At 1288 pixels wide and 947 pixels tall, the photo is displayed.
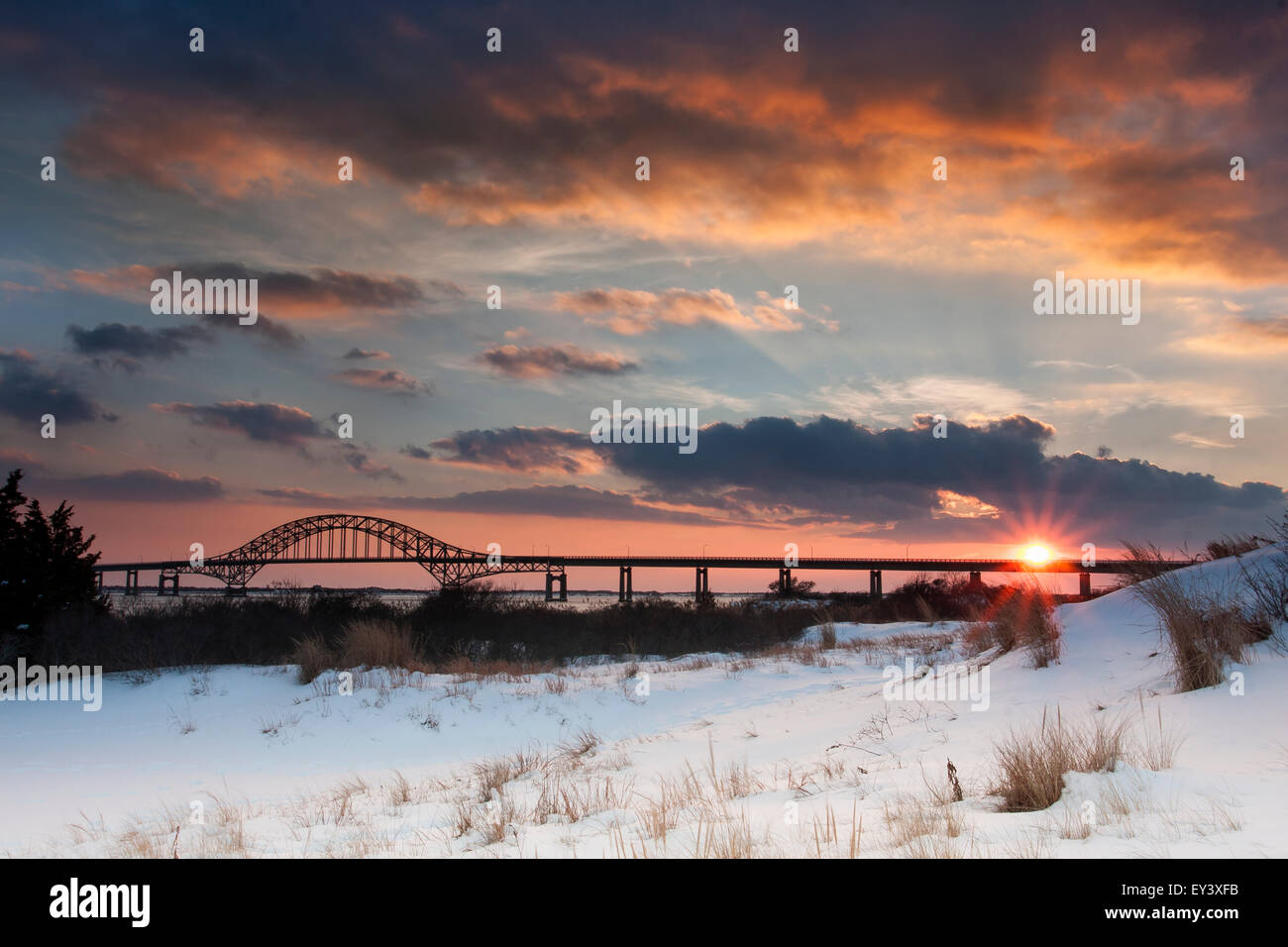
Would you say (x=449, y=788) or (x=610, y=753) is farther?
(x=610, y=753)

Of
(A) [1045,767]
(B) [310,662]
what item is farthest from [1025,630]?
(B) [310,662]

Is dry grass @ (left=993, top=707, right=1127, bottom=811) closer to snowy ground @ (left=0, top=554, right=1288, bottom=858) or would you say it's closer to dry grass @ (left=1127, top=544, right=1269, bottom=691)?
snowy ground @ (left=0, top=554, right=1288, bottom=858)

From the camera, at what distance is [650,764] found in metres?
11.8

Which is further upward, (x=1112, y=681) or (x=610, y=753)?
(x=1112, y=681)

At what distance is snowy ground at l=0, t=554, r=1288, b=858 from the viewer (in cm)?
589

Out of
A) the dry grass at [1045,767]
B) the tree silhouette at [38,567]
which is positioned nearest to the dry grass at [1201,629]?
the dry grass at [1045,767]

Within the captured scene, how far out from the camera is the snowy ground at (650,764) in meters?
5.89

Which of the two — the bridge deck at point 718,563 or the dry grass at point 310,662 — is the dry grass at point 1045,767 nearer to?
the dry grass at point 310,662

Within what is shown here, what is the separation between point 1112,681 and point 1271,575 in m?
3.48

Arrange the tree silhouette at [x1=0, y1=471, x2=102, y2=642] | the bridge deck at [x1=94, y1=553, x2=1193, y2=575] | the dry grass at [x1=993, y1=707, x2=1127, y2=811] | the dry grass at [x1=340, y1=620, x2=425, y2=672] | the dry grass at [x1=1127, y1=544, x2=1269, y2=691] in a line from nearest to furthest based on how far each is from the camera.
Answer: the dry grass at [x1=993, y1=707, x2=1127, y2=811] → the dry grass at [x1=1127, y1=544, x2=1269, y2=691] → the dry grass at [x1=340, y1=620, x2=425, y2=672] → the tree silhouette at [x1=0, y1=471, x2=102, y2=642] → the bridge deck at [x1=94, y1=553, x2=1193, y2=575]

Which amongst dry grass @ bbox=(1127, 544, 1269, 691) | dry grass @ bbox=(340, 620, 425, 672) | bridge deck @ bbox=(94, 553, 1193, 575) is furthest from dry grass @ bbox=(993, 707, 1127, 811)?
bridge deck @ bbox=(94, 553, 1193, 575)
